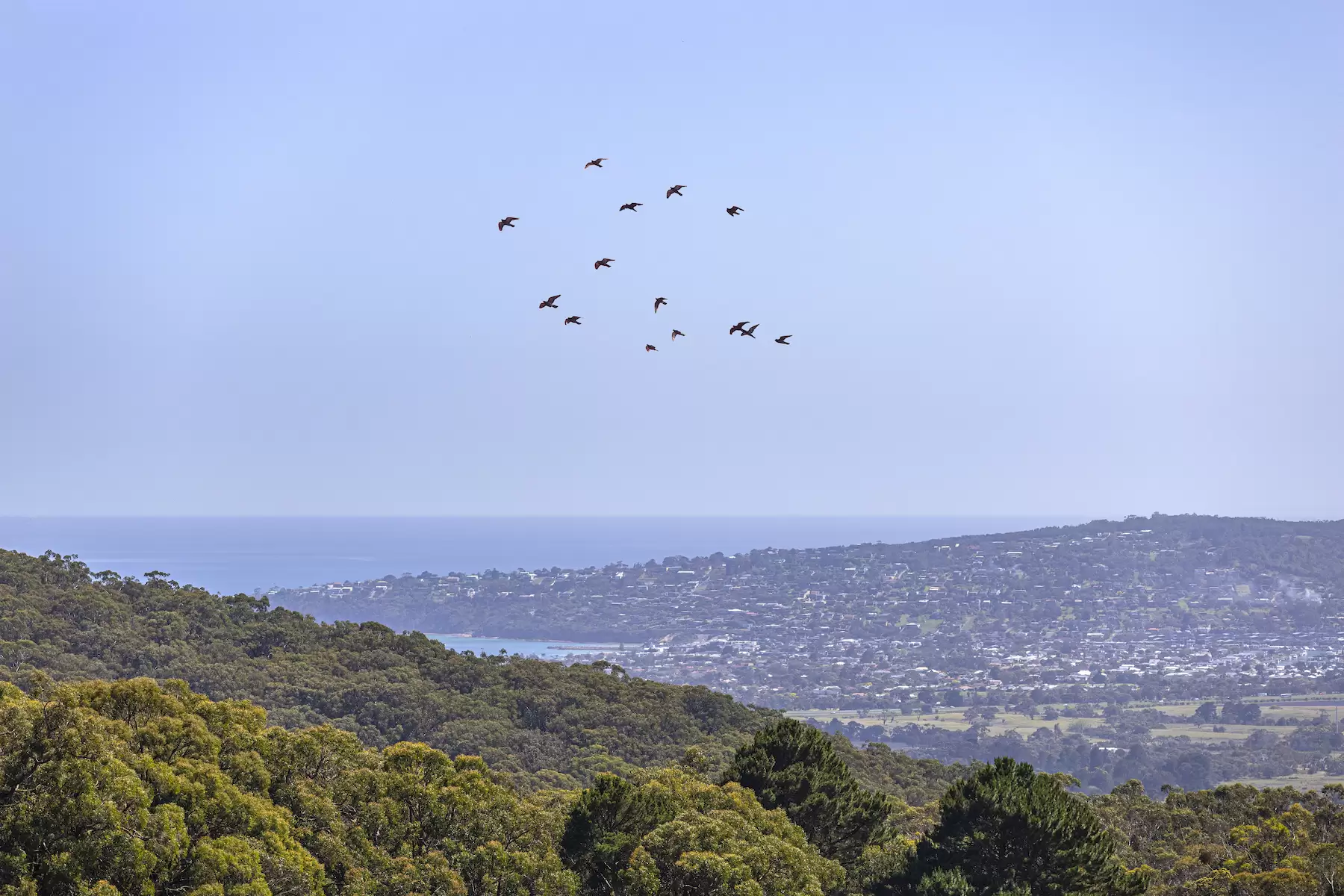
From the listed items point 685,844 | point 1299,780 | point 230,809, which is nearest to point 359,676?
point 685,844

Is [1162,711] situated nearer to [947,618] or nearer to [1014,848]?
[947,618]

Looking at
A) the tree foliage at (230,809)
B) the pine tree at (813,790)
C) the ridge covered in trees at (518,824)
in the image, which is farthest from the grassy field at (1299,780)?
the tree foliage at (230,809)

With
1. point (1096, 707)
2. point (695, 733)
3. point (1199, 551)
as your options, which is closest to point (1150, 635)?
point (1199, 551)

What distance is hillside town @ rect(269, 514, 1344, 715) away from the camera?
14150 cm

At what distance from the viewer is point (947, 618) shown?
176250 millimetres

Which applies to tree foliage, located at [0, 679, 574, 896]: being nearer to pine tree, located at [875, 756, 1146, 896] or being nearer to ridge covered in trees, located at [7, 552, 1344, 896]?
ridge covered in trees, located at [7, 552, 1344, 896]

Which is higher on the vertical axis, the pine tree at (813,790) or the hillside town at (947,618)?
the pine tree at (813,790)

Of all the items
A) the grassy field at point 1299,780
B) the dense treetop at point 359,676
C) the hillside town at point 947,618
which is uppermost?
the dense treetop at point 359,676

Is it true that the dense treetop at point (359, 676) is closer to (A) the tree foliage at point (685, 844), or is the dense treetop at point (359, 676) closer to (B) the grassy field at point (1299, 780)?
(A) the tree foliage at point (685, 844)

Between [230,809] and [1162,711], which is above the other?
[230,809]

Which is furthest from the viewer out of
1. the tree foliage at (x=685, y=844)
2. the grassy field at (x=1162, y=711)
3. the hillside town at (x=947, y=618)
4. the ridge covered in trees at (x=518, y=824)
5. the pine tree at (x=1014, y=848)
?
the hillside town at (x=947, y=618)

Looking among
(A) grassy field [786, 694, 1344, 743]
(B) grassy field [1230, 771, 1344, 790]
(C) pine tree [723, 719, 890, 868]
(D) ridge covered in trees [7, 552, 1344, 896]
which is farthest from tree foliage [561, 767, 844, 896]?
(A) grassy field [786, 694, 1344, 743]

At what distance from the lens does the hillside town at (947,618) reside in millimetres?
141500

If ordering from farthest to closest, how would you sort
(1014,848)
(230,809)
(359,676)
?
(359,676)
(1014,848)
(230,809)
